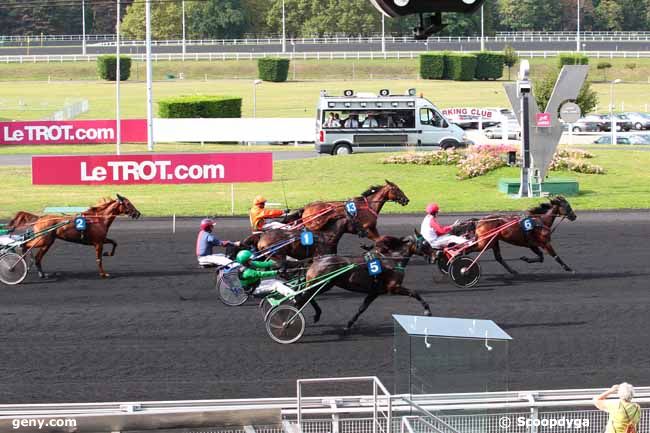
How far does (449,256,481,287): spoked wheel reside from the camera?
17.2 m

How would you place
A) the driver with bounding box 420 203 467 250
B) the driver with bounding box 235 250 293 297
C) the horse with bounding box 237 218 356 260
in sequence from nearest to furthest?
the driver with bounding box 235 250 293 297 → the horse with bounding box 237 218 356 260 → the driver with bounding box 420 203 467 250

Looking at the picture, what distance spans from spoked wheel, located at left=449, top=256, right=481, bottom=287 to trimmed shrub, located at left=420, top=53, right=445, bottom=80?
60338 millimetres

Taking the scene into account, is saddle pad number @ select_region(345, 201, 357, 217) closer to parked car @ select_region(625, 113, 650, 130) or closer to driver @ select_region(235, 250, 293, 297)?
driver @ select_region(235, 250, 293, 297)

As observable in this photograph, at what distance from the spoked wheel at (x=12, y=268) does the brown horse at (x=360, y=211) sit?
450 cm

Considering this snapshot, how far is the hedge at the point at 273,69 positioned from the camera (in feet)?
252

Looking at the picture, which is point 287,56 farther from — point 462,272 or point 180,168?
point 462,272

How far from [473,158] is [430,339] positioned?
23.1m

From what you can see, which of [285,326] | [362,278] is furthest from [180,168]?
[285,326]

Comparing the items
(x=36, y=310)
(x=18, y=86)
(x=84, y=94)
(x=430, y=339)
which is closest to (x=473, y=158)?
(x=36, y=310)

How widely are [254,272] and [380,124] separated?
21.9 metres

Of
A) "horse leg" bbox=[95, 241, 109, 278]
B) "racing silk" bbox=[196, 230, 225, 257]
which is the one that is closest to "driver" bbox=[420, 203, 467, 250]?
"racing silk" bbox=[196, 230, 225, 257]

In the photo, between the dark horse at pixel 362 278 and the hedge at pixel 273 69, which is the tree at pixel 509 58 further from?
the dark horse at pixel 362 278

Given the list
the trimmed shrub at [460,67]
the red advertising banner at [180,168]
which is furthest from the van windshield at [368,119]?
the trimmed shrub at [460,67]

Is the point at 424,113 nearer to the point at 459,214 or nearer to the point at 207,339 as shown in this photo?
the point at 459,214
